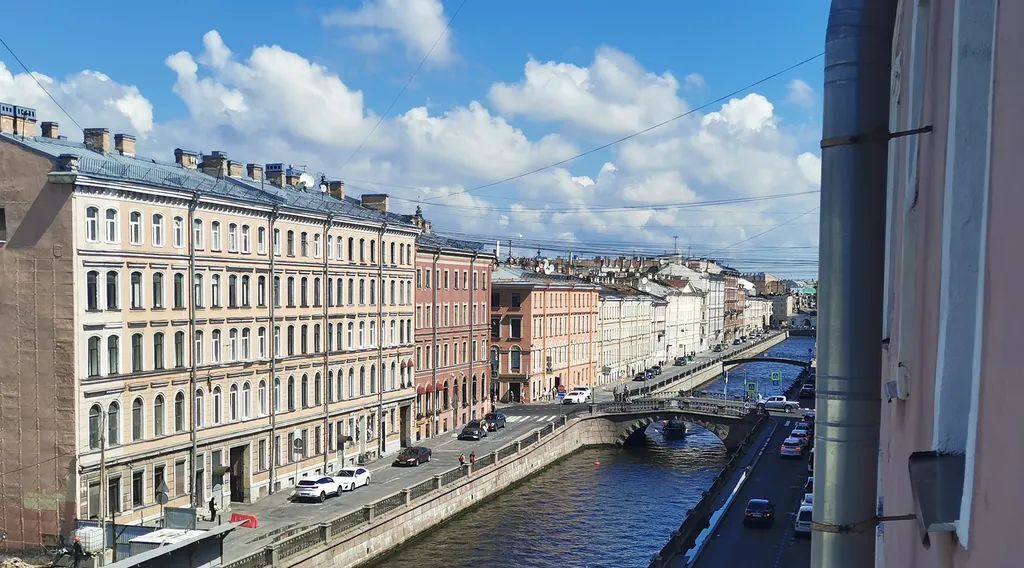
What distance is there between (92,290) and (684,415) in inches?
1647

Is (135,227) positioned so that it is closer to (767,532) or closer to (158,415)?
(158,415)

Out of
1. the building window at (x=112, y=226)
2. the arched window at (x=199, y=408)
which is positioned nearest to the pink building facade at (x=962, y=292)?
the building window at (x=112, y=226)

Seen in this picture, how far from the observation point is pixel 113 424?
30.4 meters

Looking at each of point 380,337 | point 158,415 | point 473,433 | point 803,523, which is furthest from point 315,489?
point 803,523

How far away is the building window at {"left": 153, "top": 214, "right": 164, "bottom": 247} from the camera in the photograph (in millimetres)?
31922

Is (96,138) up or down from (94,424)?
up

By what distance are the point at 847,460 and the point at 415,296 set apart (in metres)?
47.8

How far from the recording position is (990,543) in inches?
99.4

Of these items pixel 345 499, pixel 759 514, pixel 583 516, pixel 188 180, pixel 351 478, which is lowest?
pixel 583 516

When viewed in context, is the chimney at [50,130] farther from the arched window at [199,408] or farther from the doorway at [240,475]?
the doorway at [240,475]

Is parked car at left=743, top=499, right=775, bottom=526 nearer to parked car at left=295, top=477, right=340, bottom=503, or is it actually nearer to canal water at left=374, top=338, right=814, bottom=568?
canal water at left=374, top=338, right=814, bottom=568

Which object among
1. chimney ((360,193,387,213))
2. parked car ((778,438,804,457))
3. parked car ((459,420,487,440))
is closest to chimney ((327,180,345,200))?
chimney ((360,193,387,213))

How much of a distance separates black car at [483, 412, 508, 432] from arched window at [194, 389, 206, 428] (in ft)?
81.0

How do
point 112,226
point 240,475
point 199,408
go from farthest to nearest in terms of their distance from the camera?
point 240,475, point 199,408, point 112,226
